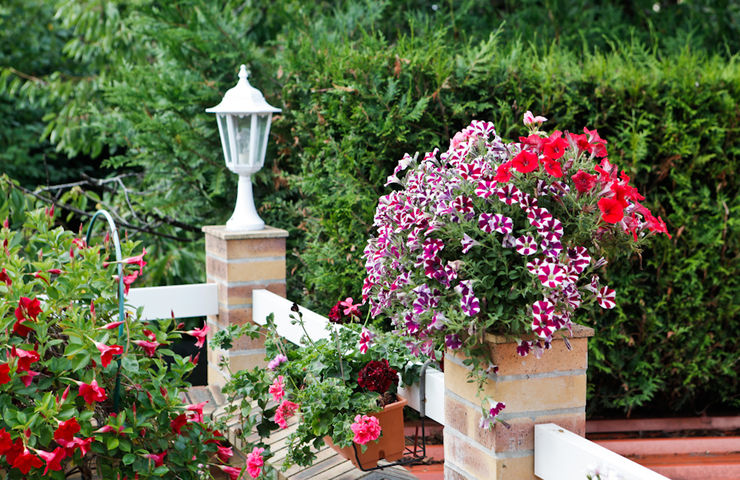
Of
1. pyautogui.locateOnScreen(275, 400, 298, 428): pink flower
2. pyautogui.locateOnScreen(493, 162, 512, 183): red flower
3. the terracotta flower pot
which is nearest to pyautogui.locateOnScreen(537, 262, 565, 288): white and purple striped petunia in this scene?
pyautogui.locateOnScreen(493, 162, 512, 183): red flower

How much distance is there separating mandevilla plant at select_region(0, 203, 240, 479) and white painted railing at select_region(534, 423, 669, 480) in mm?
906

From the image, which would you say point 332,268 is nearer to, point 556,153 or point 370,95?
point 370,95

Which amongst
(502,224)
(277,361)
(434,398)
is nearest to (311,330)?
(277,361)

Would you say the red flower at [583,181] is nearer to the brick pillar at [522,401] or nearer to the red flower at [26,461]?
the brick pillar at [522,401]

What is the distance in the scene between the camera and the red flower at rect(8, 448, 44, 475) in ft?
5.98

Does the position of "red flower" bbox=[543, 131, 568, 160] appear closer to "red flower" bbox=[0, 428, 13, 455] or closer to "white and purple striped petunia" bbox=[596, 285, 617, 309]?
"white and purple striped petunia" bbox=[596, 285, 617, 309]

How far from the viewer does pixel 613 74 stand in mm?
3645

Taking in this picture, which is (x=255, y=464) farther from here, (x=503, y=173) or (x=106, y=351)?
(x=503, y=173)

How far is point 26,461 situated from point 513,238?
1.30m

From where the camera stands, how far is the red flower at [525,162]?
174 centimetres

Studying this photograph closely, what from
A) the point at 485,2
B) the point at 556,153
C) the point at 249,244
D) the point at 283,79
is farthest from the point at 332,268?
the point at 485,2

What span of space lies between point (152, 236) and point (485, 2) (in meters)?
3.40

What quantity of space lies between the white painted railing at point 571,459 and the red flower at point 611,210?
51cm

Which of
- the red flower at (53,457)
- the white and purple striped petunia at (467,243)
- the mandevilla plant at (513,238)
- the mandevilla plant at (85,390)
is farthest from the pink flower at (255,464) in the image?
the white and purple striped petunia at (467,243)
